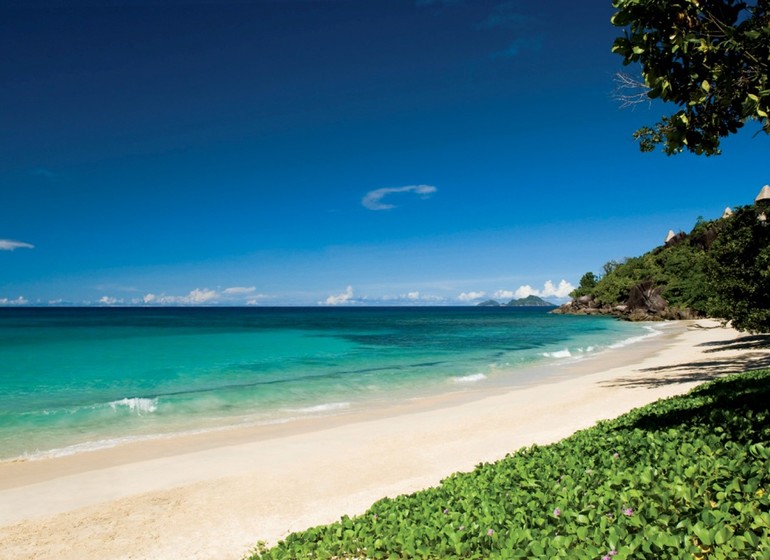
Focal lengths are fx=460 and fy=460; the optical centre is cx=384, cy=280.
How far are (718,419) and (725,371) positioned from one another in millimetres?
17305

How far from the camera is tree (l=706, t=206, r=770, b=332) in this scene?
19.6 meters

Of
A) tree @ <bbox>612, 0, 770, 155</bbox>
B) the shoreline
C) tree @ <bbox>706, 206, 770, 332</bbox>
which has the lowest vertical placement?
the shoreline

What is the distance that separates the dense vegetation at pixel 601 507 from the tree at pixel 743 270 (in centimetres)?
1504

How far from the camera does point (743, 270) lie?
2009 cm

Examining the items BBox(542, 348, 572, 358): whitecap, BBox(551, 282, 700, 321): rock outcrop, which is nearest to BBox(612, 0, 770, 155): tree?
BBox(542, 348, 572, 358): whitecap

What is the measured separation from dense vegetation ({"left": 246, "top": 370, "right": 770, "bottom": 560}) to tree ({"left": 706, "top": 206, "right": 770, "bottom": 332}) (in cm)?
1504

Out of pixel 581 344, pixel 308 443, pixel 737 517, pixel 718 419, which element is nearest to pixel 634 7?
pixel 737 517

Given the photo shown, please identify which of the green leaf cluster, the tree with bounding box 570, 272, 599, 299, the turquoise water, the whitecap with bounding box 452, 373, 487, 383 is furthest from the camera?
the tree with bounding box 570, 272, 599, 299

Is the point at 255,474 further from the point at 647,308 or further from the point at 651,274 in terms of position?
the point at 651,274

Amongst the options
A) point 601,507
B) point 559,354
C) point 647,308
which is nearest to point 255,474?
point 601,507

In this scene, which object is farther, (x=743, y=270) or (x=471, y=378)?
(x=471, y=378)

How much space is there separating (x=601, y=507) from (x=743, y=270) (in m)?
20.2

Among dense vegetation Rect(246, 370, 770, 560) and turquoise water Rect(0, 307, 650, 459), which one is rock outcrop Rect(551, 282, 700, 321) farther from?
dense vegetation Rect(246, 370, 770, 560)

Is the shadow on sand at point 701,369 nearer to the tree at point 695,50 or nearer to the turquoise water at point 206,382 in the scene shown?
the turquoise water at point 206,382
